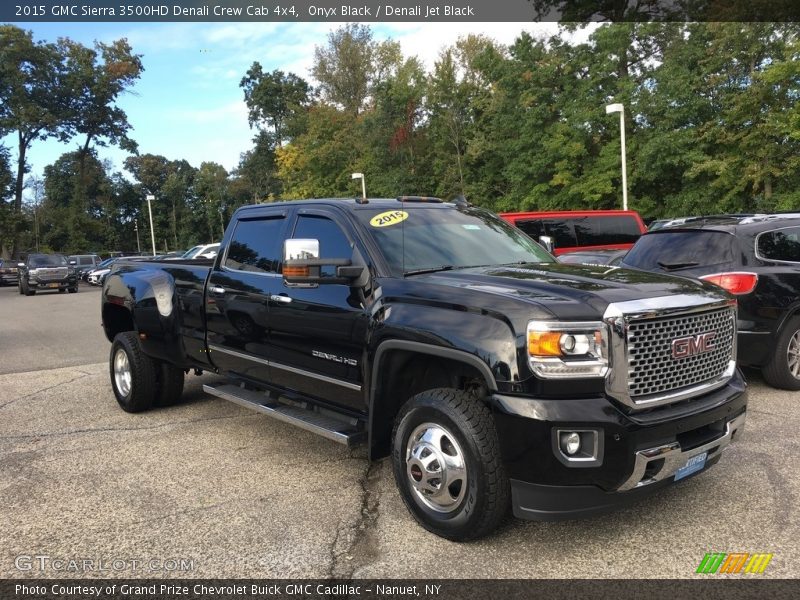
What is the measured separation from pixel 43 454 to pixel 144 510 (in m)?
1.71

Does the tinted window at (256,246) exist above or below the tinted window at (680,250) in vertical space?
above

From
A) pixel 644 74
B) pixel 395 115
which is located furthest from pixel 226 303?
pixel 395 115

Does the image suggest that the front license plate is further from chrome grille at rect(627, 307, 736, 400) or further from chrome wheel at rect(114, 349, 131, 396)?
chrome wheel at rect(114, 349, 131, 396)

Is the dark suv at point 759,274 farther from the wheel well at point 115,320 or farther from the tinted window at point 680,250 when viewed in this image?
the wheel well at point 115,320

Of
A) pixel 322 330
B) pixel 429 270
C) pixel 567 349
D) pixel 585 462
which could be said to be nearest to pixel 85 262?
pixel 322 330

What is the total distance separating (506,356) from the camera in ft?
10.2

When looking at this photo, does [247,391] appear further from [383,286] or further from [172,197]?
[172,197]

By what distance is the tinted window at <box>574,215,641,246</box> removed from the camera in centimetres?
1650

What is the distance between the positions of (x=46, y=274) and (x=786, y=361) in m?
31.4

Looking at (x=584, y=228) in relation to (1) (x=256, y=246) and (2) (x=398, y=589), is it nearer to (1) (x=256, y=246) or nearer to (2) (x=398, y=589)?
(1) (x=256, y=246)

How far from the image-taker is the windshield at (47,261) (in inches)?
1204

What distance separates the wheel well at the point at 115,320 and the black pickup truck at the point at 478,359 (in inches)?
91.1

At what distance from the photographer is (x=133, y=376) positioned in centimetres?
620

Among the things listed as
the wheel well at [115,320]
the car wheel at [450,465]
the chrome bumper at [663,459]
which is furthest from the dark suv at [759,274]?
the wheel well at [115,320]
